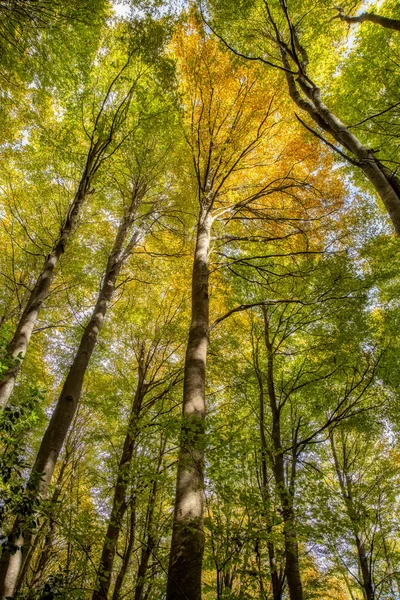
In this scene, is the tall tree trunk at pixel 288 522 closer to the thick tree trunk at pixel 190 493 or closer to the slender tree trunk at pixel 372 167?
the thick tree trunk at pixel 190 493

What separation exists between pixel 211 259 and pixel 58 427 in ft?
16.7

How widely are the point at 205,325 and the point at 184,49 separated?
6345mm

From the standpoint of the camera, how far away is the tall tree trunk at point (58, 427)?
3619 millimetres

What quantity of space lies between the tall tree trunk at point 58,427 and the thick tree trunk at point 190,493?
4.43 feet

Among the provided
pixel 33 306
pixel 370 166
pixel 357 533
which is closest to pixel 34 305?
pixel 33 306

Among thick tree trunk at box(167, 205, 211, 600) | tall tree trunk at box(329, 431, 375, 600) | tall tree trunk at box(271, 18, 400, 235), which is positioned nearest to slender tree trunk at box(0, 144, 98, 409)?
thick tree trunk at box(167, 205, 211, 600)

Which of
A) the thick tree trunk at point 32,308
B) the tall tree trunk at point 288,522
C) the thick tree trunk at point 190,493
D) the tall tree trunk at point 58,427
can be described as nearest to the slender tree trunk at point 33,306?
the thick tree trunk at point 32,308

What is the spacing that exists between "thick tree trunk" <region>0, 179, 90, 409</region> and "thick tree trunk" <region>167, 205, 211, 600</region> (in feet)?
7.97

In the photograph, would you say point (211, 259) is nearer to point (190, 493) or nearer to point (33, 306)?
point (33, 306)

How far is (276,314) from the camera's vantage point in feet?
25.9

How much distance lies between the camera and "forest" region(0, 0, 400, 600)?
4844 millimetres

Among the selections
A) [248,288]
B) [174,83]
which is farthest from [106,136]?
[248,288]

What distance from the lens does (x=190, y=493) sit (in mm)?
3057

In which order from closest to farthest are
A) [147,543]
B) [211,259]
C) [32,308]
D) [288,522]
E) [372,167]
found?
1. [288,522]
2. [372,167]
3. [147,543]
4. [32,308]
5. [211,259]
